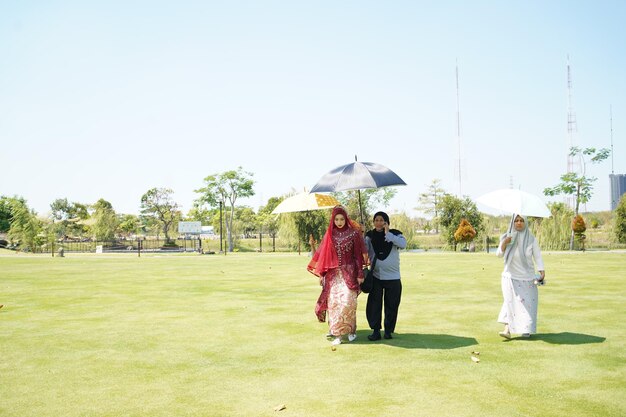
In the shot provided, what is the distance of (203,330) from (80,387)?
3.49 meters

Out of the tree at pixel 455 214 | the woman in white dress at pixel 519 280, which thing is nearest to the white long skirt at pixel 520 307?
the woman in white dress at pixel 519 280

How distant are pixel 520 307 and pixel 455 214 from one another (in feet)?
145

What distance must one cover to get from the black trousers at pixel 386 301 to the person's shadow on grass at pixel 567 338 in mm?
2147

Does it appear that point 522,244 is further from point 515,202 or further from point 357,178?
point 357,178

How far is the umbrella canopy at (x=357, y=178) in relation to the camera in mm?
8445

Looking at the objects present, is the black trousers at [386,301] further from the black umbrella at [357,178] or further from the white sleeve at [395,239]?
the black umbrella at [357,178]

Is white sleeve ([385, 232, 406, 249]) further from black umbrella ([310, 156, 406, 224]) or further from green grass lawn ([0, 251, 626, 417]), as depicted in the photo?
green grass lawn ([0, 251, 626, 417])

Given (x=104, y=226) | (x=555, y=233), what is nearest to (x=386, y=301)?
(x=555, y=233)

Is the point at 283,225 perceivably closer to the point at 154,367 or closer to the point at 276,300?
the point at 276,300

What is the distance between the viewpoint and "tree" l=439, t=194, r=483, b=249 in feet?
168

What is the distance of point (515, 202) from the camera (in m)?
8.05

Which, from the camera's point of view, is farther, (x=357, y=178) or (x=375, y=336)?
(x=357, y=178)

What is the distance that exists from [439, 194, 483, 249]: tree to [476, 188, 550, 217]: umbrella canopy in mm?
43730

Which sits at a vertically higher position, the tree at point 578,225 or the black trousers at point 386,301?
the tree at point 578,225
